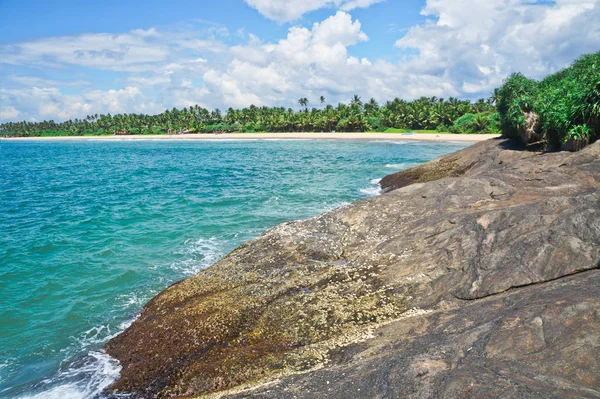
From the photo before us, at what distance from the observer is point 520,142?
28.5 m

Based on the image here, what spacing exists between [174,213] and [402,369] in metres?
23.5

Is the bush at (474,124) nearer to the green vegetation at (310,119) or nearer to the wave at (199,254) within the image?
the green vegetation at (310,119)

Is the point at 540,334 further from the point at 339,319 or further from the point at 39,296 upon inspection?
the point at 39,296

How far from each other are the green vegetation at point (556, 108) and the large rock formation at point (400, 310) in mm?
5212

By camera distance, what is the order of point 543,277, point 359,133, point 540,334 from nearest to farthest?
point 540,334 → point 543,277 → point 359,133

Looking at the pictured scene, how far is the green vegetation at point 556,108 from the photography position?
1916cm

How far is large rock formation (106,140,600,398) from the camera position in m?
6.04

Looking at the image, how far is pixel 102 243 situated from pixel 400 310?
691 inches

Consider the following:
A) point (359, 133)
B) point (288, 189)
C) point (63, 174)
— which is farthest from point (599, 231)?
point (359, 133)

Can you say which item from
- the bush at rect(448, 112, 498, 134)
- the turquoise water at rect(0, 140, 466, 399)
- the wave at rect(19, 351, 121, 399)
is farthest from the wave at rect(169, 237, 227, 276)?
Result: the bush at rect(448, 112, 498, 134)

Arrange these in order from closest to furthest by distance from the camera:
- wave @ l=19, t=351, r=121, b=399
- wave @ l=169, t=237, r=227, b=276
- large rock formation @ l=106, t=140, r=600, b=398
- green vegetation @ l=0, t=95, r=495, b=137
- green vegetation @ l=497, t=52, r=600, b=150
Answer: large rock formation @ l=106, t=140, r=600, b=398 < wave @ l=19, t=351, r=121, b=399 < wave @ l=169, t=237, r=227, b=276 < green vegetation @ l=497, t=52, r=600, b=150 < green vegetation @ l=0, t=95, r=495, b=137

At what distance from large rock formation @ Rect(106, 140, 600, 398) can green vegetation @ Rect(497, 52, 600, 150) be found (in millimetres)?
5212

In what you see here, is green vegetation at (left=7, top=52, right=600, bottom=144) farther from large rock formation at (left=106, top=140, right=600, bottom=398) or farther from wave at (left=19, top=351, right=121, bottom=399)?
wave at (left=19, top=351, right=121, bottom=399)

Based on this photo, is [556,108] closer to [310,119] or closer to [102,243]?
[102,243]
